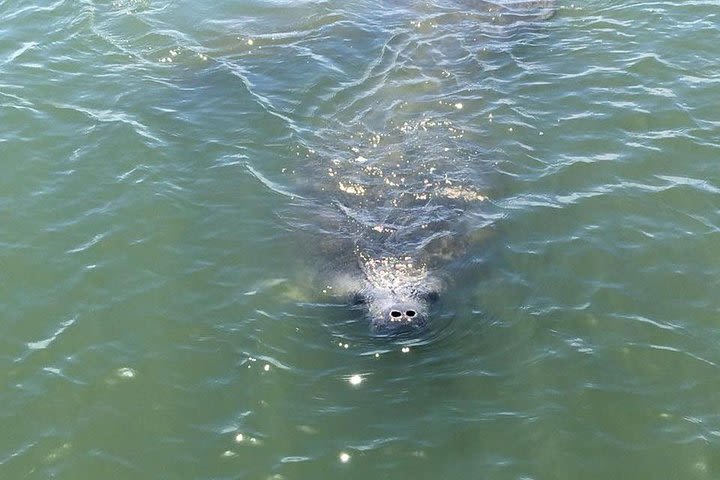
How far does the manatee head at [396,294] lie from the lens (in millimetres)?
13727

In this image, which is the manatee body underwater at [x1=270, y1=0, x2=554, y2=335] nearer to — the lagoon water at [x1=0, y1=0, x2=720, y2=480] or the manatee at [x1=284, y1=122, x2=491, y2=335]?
the manatee at [x1=284, y1=122, x2=491, y2=335]

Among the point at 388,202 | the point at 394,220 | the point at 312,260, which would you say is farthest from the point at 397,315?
the point at 388,202

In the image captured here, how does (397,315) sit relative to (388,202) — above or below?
below

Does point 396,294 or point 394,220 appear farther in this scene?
point 394,220

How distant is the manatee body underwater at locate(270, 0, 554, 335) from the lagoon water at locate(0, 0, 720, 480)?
0.62ft

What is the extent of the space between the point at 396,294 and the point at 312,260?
2277mm

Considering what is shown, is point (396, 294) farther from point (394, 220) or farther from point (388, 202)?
point (388, 202)

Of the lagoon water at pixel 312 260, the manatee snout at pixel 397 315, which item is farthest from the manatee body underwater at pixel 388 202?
the lagoon water at pixel 312 260

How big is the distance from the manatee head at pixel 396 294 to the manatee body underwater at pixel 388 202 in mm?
20

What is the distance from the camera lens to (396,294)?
14.1 meters

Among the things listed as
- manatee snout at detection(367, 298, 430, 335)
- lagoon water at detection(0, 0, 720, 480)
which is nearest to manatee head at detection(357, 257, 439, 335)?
manatee snout at detection(367, 298, 430, 335)

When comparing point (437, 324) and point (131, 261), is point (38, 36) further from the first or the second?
point (437, 324)

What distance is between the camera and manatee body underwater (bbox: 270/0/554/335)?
1447 centimetres

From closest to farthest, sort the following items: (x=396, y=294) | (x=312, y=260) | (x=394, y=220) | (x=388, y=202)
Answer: (x=396, y=294)
(x=312, y=260)
(x=394, y=220)
(x=388, y=202)
